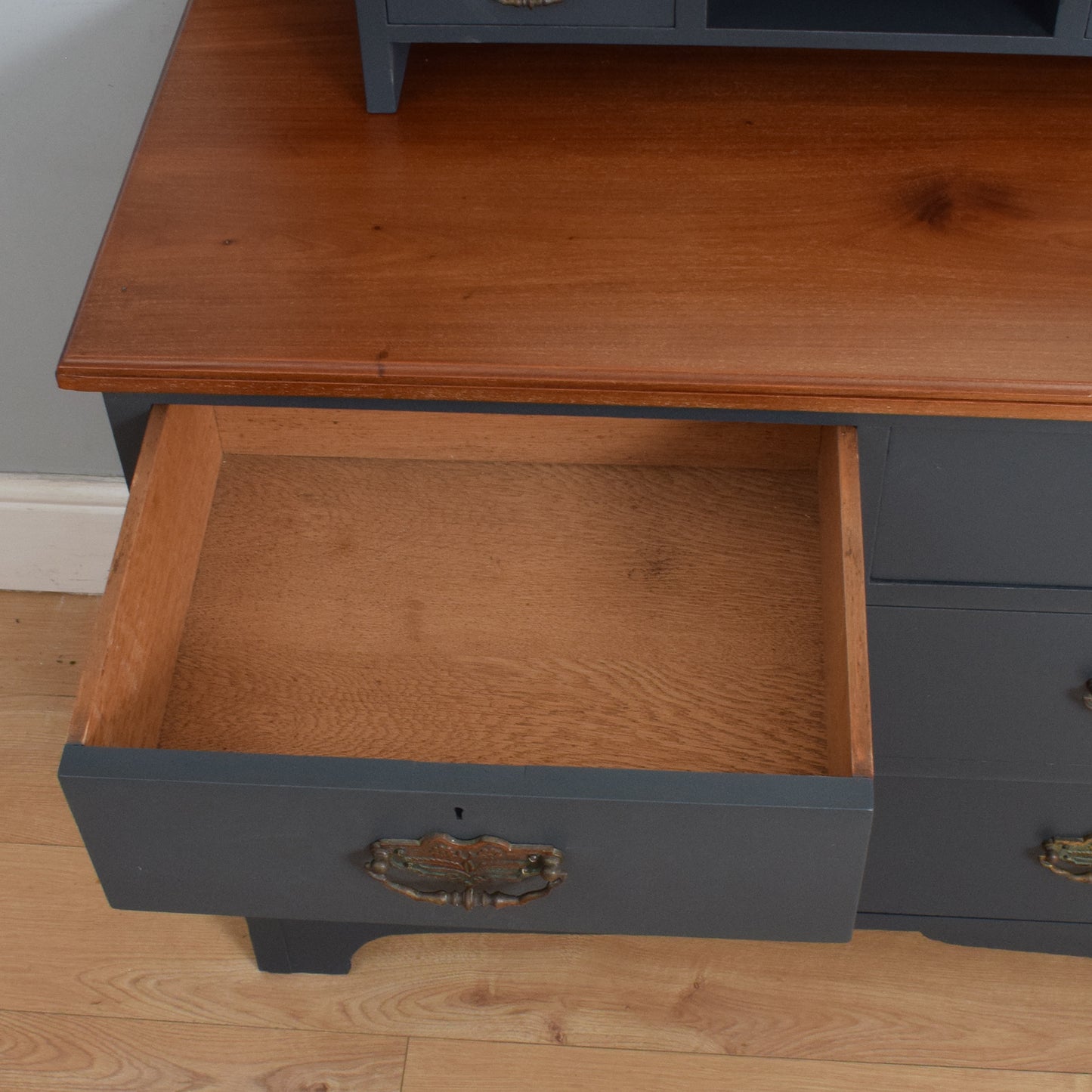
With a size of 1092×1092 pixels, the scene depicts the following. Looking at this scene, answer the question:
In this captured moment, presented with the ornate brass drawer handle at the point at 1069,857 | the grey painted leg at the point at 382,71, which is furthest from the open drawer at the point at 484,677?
the ornate brass drawer handle at the point at 1069,857

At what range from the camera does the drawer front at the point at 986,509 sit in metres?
0.88

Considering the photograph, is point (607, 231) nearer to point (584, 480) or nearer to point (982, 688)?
point (584, 480)

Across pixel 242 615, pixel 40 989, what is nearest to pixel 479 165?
pixel 242 615

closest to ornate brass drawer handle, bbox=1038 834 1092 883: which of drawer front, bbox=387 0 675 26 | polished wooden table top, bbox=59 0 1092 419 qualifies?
polished wooden table top, bbox=59 0 1092 419

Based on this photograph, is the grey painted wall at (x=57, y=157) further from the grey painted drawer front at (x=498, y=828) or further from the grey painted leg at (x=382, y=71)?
the grey painted drawer front at (x=498, y=828)

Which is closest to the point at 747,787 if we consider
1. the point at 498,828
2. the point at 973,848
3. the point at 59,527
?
the point at 498,828

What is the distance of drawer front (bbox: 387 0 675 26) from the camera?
0.93m

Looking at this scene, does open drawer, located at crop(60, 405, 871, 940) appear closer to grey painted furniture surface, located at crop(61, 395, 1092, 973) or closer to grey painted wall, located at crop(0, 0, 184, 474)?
grey painted furniture surface, located at crop(61, 395, 1092, 973)

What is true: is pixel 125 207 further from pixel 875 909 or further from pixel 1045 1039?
pixel 1045 1039

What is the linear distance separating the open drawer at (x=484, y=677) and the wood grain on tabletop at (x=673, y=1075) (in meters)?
0.41

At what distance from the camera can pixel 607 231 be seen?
0.91 m

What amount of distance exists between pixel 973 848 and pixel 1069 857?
0.08 m

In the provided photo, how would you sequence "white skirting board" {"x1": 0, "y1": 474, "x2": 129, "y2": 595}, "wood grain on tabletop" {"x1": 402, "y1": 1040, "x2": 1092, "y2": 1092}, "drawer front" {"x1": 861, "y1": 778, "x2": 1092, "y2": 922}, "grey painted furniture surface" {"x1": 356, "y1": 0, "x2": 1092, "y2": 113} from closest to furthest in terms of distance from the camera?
1. "grey painted furniture surface" {"x1": 356, "y1": 0, "x2": 1092, "y2": 113}
2. "drawer front" {"x1": 861, "y1": 778, "x2": 1092, "y2": 922}
3. "wood grain on tabletop" {"x1": 402, "y1": 1040, "x2": 1092, "y2": 1092}
4. "white skirting board" {"x1": 0, "y1": 474, "x2": 129, "y2": 595}

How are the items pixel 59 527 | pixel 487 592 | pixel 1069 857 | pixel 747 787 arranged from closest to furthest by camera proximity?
pixel 747 787, pixel 487 592, pixel 1069 857, pixel 59 527
